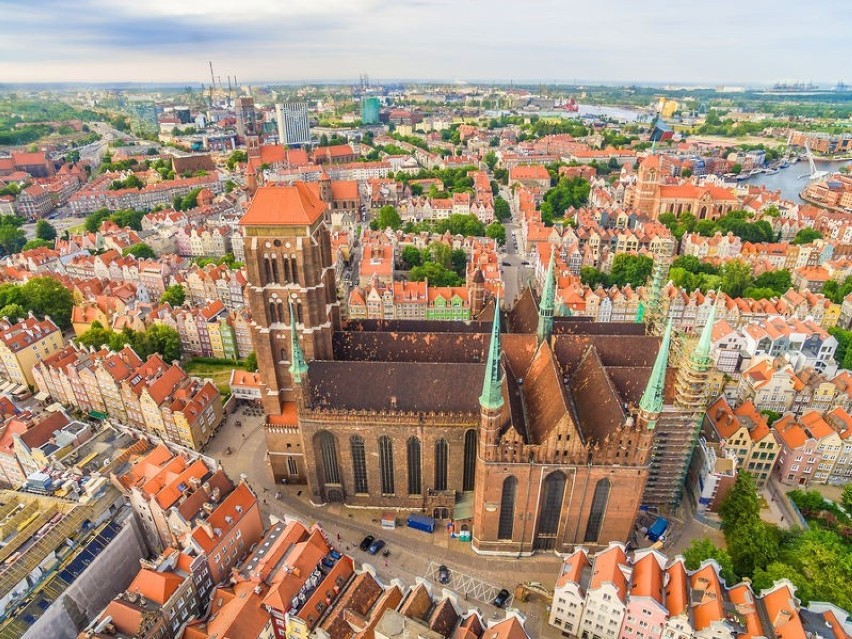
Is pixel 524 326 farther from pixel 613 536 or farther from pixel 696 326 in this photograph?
pixel 696 326

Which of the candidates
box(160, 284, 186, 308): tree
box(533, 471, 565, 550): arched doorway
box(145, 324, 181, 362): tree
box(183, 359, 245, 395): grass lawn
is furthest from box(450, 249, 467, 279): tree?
box(533, 471, 565, 550): arched doorway

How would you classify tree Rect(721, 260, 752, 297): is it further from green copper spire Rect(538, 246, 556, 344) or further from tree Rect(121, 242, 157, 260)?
tree Rect(121, 242, 157, 260)

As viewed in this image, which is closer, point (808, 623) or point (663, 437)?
point (808, 623)

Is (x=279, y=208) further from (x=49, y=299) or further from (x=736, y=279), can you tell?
(x=736, y=279)

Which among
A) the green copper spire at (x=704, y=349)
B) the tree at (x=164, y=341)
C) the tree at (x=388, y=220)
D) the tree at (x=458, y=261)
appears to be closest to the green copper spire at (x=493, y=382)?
the green copper spire at (x=704, y=349)

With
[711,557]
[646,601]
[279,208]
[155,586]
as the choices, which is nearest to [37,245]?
[279,208]

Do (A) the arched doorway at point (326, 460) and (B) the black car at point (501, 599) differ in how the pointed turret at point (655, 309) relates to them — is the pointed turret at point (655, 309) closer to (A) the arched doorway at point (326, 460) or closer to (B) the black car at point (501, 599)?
(B) the black car at point (501, 599)

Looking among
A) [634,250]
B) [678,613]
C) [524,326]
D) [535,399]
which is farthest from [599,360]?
[634,250]
